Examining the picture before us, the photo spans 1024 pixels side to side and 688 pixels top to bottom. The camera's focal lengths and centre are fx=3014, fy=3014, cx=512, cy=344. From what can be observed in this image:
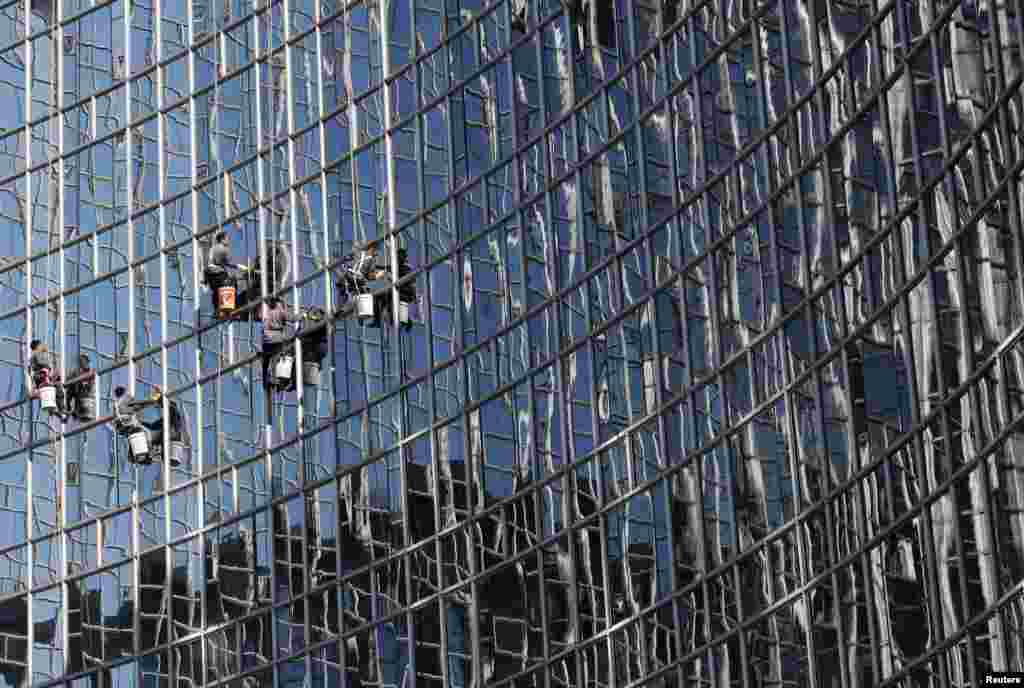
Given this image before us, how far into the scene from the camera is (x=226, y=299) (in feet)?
247

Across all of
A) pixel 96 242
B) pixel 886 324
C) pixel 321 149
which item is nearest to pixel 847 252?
pixel 886 324

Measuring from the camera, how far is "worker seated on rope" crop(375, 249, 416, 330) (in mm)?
71062

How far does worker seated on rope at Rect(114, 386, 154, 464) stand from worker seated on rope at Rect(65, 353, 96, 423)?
3.73ft

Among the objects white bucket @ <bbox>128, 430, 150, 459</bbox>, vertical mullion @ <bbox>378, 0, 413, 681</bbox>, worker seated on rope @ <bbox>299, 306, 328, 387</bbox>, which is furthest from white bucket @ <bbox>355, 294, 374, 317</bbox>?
white bucket @ <bbox>128, 430, 150, 459</bbox>

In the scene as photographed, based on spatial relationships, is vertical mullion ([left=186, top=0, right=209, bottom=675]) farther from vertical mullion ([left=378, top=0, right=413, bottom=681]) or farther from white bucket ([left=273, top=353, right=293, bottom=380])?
vertical mullion ([left=378, top=0, right=413, bottom=681])

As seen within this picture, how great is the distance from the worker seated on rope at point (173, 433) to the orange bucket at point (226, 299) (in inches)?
129

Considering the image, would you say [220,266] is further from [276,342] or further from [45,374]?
[45,374]

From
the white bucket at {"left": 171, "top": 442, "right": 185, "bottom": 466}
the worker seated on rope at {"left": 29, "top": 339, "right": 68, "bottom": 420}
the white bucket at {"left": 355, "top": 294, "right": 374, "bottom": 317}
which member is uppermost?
the worker seated on rope at {"left": 29, "top": 339, "right": 68, "bottom": 420}

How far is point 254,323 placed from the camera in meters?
75.7

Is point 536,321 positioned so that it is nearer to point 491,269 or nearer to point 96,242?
point 491,269

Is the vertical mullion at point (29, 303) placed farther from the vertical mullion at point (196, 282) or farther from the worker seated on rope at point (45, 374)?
the vertical mullion at point (196, 282)

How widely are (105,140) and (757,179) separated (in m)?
26.9

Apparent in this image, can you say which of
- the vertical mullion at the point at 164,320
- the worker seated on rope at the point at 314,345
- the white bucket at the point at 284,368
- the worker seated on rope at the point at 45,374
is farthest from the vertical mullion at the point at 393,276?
the worker seated on rope at the point at 45,374

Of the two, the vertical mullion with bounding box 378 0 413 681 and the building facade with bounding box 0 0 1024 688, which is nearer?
the building facade with bounding box 0 0 1024 688
